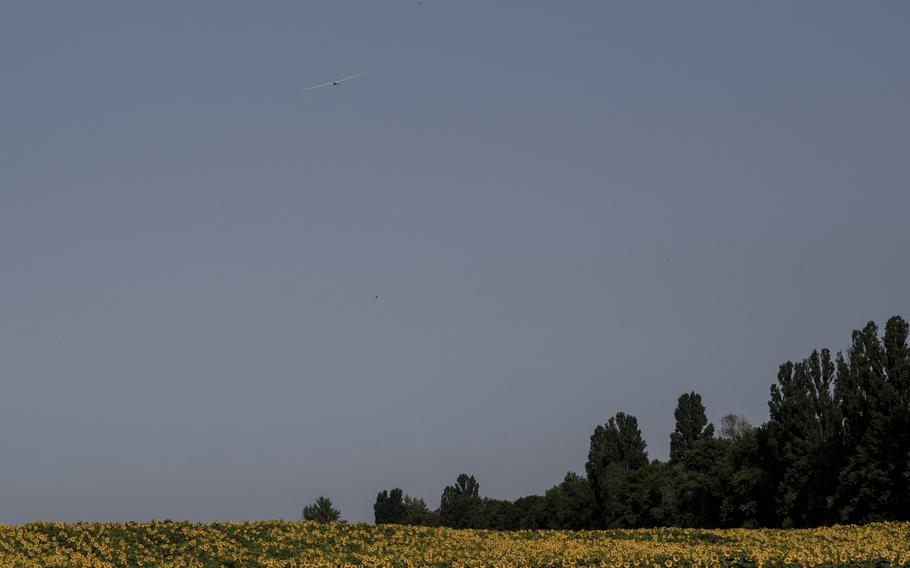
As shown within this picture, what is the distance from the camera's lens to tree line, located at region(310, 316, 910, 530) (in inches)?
2867

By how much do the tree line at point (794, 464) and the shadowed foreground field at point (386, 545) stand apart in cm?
2287

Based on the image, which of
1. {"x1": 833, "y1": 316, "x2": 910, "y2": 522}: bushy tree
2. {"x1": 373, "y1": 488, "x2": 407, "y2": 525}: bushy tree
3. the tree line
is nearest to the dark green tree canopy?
the tree line

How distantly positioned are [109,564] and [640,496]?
68.9 metres

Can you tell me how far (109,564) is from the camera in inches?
1650

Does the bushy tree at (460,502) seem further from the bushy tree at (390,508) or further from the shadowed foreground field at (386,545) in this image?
the shadowed foreground field at (386,545)

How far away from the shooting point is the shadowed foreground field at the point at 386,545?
126ft

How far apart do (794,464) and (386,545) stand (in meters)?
42.4

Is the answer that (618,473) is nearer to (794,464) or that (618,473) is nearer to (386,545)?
(794,464)

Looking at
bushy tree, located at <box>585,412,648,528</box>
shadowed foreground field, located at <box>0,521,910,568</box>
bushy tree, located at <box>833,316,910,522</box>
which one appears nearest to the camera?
shadowed foreground field, located at <box>0,521,910,568</box>

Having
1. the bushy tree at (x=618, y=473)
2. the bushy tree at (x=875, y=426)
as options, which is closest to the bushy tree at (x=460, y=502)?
the bushy tree at (x=618, y=473)

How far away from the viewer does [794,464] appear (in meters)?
80.8

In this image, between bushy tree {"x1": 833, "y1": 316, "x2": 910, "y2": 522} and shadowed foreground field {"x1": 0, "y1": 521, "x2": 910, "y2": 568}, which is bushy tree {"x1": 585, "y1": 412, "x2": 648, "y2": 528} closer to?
bushy tree {"x1": 833, "y1": 316, "x2": 910, "y2": 522}

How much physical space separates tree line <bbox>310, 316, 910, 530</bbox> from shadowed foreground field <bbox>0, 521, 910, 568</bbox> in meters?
22.9

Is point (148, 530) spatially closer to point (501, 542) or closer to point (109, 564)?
point (109, 564)
